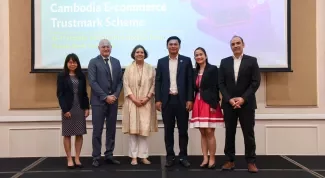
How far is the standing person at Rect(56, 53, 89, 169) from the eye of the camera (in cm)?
419

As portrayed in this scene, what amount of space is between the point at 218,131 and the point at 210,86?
143cm

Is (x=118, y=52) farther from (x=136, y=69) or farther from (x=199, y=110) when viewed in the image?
(x=199, y=110)

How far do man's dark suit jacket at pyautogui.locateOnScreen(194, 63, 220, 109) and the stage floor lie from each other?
78 centimetres

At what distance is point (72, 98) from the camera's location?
4.23 m

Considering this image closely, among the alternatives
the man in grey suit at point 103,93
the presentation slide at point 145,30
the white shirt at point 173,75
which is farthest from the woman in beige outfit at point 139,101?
the presentation slide at point 145,30

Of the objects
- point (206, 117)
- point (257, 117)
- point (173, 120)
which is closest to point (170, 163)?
point (173, 120)

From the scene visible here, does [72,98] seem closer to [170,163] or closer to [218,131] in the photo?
[170,163]

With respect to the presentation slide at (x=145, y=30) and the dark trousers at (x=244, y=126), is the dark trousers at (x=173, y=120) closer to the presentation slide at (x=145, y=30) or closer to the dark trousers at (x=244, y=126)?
the dark trousers at (x=244, y=126)

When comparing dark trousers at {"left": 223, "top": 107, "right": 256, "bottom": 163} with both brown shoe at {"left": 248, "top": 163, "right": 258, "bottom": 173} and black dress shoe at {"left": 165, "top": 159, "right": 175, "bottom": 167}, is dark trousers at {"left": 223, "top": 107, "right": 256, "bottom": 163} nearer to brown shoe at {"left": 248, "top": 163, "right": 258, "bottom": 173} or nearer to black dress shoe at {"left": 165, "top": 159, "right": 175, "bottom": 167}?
brown shoe at {"left": 248, "top": 163, "right": 258, "bottom": 173}

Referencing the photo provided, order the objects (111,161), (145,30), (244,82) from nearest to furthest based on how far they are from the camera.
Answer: (244,82) → (111,161) → (145,30)

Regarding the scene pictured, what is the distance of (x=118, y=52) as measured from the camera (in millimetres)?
5270

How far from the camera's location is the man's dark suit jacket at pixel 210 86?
13.6 ft

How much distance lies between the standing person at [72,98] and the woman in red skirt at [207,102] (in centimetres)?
128

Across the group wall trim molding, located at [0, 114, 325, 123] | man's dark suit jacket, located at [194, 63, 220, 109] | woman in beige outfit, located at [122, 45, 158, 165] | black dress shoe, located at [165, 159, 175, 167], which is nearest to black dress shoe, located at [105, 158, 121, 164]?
woman in beige outfit, located at [122, 45, 158, 165]
